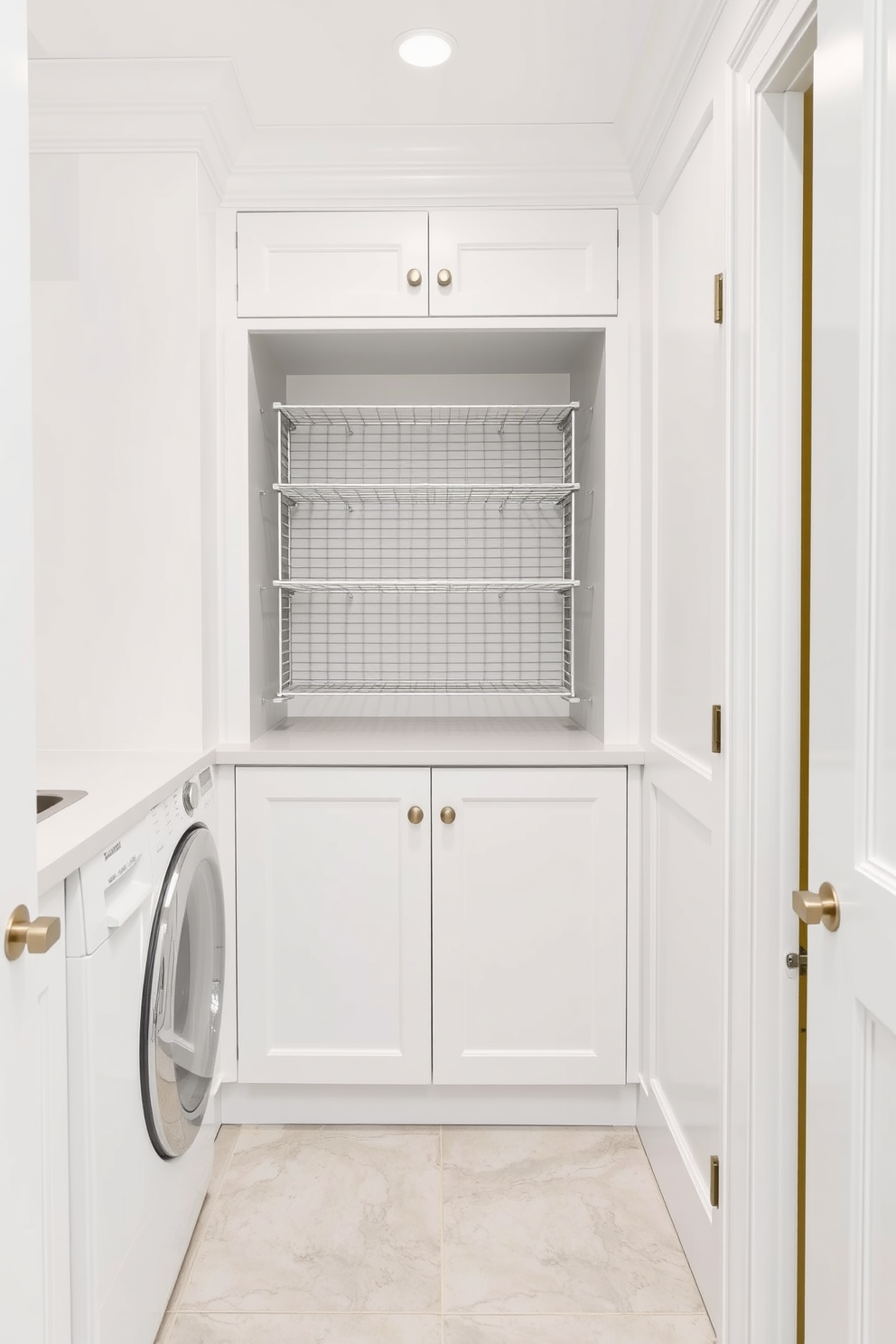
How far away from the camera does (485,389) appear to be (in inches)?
106

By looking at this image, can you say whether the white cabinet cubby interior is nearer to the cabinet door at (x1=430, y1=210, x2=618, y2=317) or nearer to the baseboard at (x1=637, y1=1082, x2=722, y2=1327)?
the cabinet door at (x1=430, y1=210, x2=618, y2=317)

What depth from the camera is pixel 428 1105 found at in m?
2.20

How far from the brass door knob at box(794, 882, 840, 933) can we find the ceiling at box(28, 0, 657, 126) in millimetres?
1620

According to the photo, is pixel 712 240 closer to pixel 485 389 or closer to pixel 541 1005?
pixel 485 389

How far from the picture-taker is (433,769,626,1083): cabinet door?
215 centimetres

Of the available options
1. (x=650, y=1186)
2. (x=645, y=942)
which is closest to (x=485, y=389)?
(x=645, y=942)

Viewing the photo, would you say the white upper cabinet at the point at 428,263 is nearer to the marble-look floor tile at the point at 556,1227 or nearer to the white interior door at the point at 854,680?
the white interior door at the point at 854,680

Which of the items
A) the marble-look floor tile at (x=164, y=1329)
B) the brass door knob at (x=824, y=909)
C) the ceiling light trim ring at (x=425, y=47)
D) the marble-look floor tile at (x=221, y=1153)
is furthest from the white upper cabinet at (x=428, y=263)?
the marble-look floor tile at (x=164, y=1329)

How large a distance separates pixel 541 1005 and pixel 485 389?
176cm

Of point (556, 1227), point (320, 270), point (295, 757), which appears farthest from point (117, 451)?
point (556, 1227)

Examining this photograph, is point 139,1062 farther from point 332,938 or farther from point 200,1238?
point 332,938

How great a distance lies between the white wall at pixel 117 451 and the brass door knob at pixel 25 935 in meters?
1.15

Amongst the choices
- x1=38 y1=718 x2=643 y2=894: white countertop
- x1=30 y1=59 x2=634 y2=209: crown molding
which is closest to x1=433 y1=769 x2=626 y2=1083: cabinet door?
x1=38 y1=718 x2=643 y2=894: white countertop

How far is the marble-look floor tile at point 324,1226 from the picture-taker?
1.63 metres
